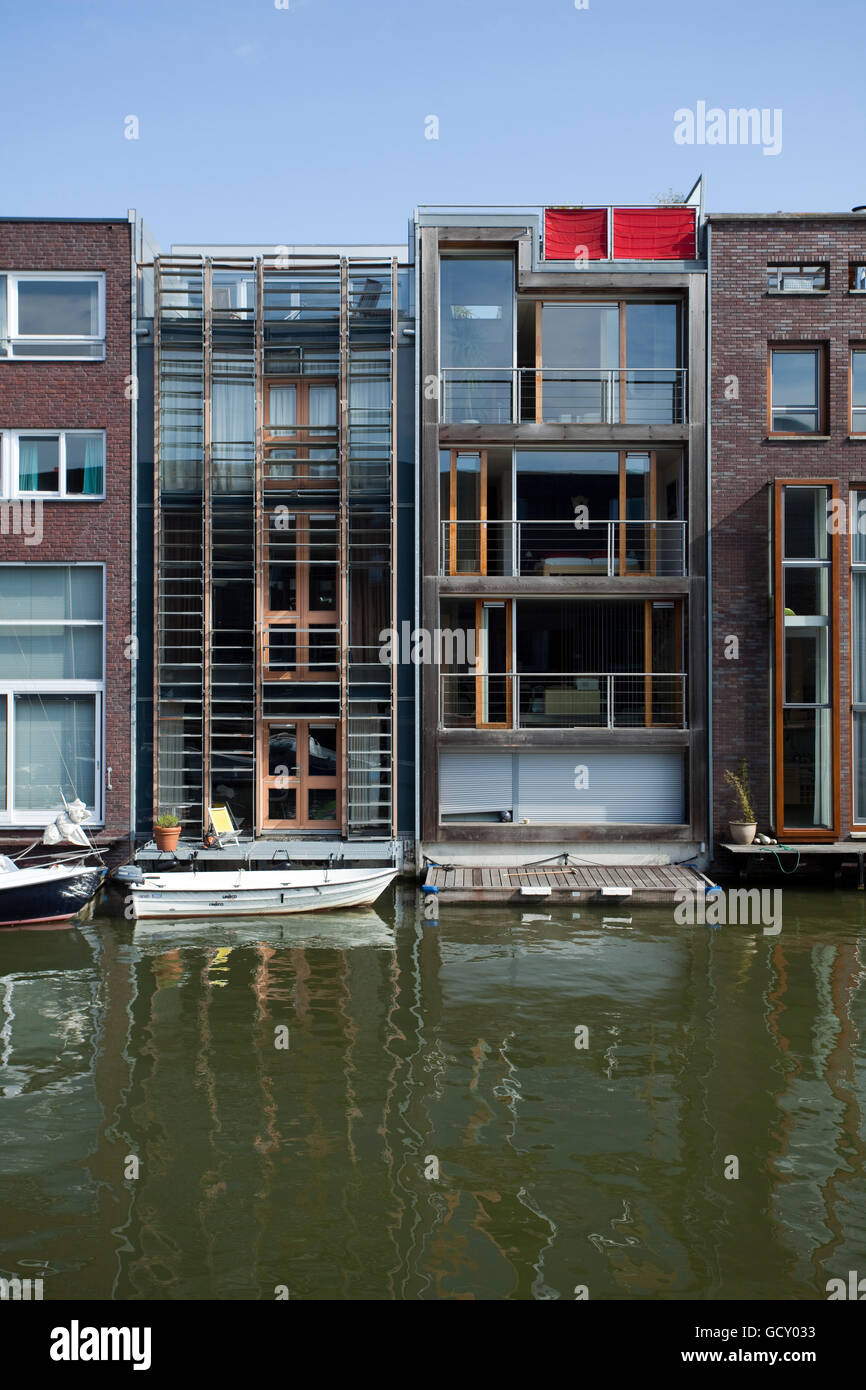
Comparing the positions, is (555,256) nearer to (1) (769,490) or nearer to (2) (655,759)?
(1) (769,490)

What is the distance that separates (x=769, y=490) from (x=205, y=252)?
11147 mm

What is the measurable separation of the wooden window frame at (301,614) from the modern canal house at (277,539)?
0.04m

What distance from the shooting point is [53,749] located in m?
17.0

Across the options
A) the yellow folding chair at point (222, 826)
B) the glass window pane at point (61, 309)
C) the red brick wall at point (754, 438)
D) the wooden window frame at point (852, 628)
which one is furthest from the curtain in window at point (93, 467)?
the wooden window frame at point (852, 628)

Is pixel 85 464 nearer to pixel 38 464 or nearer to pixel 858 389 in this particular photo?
pixel 38 464

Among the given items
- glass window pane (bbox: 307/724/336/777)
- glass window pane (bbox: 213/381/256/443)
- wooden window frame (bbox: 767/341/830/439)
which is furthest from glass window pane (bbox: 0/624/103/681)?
wooden window frame (bbox: 767/341/830/439)

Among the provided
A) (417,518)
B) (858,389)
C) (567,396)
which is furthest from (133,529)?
(858,389)

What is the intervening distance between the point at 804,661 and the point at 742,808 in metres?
2.79

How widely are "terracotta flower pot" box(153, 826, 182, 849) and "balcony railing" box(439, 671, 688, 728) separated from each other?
503cm

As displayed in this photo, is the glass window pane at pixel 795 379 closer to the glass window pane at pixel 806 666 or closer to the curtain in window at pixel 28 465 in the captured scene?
the glass window pane at pixel 806 666

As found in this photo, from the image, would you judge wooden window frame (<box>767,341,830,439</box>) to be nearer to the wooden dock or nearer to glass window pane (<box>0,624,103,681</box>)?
the wooden dock

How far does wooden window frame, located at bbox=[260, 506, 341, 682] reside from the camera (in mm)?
17062

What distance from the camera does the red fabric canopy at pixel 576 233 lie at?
17.3 m
